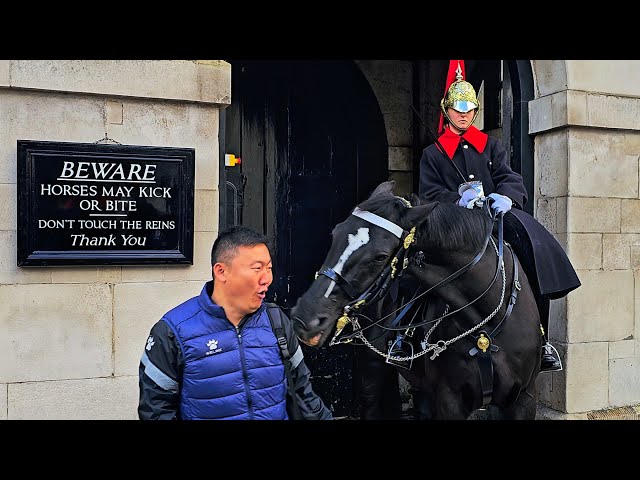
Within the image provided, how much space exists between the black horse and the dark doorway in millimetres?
2520

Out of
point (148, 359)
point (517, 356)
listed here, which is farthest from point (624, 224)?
point (148, 359)

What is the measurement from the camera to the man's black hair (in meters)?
2.74

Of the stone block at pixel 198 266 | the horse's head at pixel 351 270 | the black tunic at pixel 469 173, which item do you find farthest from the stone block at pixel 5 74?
the black tunic at pixel 469 173

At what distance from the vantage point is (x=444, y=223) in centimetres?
396

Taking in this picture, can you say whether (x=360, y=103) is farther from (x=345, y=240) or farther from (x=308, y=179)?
(x=345, y=240)

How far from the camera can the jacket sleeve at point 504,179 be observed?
502 centimetres

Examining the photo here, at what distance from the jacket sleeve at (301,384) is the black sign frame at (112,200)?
2128 millimetres

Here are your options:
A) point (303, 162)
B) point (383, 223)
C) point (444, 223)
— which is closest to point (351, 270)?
point (383, 223)

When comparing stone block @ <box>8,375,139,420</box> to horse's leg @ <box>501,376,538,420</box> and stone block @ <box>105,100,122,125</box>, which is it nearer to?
stone block @ <box>105,100,122,125</box>

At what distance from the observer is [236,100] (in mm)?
6801

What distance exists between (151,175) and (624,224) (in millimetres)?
4113

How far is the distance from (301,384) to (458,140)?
9.41 feet

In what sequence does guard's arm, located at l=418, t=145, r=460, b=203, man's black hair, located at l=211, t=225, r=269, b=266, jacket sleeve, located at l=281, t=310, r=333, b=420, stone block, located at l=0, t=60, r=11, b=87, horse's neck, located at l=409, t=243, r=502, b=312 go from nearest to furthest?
1. man's black hair, located at l=211, t=225, r=269, b=266
2. jacket sleeve, located at l=281, t=310, r=333, b=420
3. horse's neck, located at l=409, t=243, r=502, b=312
4. stone block, located at l=0, t=60, r=11, b=87
5. guard's arm, located at l=418, t=145, r=460, b=203

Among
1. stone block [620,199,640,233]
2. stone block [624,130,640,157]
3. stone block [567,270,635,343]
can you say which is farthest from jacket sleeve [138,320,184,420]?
stone block [624,130,640,157]
